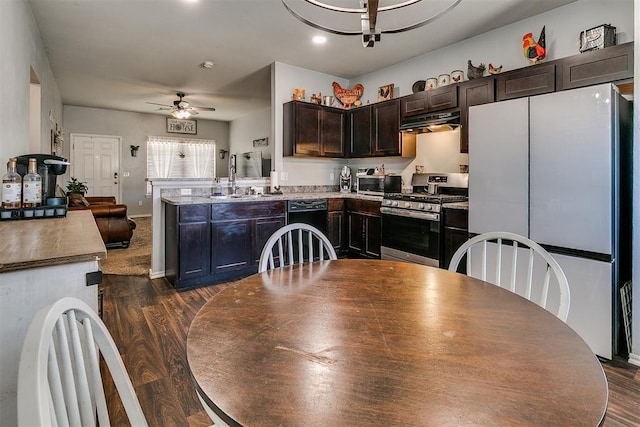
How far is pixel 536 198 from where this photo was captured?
8.15ft

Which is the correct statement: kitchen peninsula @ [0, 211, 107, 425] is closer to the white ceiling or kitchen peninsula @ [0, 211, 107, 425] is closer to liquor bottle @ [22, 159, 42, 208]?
liquor bottle @ [22, 159, 42, 208]

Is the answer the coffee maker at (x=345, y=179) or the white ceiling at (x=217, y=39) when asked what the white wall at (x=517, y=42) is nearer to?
the white ceiling at (x=217, y=39)

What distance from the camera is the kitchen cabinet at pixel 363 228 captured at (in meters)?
4.25

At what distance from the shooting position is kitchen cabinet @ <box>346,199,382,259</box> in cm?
425

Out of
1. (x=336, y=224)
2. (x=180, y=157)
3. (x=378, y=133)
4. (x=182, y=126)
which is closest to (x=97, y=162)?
(x=180, y=157)

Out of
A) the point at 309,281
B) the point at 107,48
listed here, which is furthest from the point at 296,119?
the point at 309,281

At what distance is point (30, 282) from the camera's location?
1.16 meters

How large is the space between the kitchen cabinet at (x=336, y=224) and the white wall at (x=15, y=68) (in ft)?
10.3

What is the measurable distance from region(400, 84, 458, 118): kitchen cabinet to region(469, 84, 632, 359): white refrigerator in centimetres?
103

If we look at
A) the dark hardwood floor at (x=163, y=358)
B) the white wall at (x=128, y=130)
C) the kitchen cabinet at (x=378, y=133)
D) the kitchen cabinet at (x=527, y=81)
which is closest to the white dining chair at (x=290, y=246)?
the dark hardwood floor at (x=163, y=358)

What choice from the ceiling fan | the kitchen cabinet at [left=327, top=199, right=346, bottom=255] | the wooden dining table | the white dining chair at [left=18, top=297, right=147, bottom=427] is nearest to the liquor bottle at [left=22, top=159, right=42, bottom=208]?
the wooden dining table

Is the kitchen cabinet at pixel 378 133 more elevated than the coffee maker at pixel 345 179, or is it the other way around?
the kitchen cabinet at pixel 378 133

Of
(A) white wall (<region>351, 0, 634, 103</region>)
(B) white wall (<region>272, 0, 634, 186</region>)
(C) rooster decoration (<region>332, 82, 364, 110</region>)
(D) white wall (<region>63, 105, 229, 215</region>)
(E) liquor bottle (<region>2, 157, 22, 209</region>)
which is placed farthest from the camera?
(D) white wall (<region>63, 105, 229, 215</region>)

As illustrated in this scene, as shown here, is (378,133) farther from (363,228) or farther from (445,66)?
(363,228)
